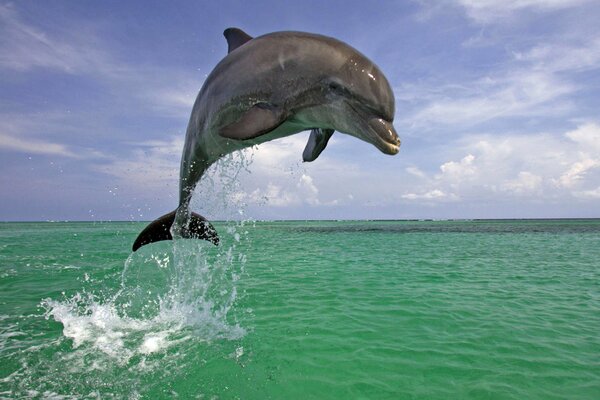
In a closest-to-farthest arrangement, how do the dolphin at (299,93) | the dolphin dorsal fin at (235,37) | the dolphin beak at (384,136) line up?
the dolphin beak at (384,136) → the dolphin at (299,93) → the dolphin dorsal fin at (235,37)

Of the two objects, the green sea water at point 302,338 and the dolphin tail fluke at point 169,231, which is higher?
the dolphin tail fluke at point 169,231

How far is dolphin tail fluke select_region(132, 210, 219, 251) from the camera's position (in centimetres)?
689

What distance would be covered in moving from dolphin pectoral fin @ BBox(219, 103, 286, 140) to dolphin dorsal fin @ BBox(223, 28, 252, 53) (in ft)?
4.73

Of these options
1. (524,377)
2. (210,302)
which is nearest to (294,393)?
(524,377)

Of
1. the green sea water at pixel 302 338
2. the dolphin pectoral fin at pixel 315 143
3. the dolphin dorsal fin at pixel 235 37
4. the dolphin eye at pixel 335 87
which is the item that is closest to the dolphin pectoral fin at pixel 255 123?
the dolphin eye at pixel 335 87

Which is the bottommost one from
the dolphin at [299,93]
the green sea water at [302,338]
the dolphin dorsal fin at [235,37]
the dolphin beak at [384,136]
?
the green sea water at [302,338]

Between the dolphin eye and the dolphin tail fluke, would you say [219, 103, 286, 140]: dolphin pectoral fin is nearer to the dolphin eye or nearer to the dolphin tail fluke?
the dolphin eye

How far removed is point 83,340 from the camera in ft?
23.1

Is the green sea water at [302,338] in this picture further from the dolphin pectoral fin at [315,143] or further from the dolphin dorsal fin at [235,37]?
the dolphin dorsal fin at [235,37]

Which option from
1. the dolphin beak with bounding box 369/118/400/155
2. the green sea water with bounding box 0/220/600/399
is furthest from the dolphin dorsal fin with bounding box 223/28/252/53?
the green sea water with bounding box 0/220/600/399

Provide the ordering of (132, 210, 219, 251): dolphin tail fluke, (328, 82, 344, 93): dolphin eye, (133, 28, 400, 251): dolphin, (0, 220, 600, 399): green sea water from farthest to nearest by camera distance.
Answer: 1. (132, 210, 219, 251): dolphin tail fluke
2. (0, 220, 600, 399): green sea water
3. (328, 82, 344, 93): dolphin eye
4. (133, 28, 400, 251): dolphin

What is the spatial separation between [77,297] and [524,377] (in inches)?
402

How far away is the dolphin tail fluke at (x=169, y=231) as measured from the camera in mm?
6895

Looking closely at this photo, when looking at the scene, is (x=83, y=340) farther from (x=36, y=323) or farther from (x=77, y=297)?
(x=77, y=297)
